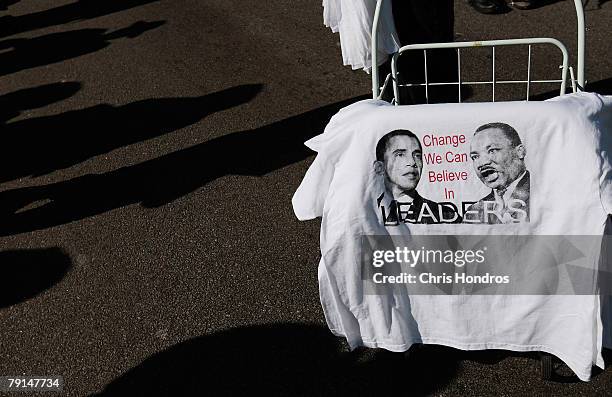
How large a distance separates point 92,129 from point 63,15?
465 centimetres

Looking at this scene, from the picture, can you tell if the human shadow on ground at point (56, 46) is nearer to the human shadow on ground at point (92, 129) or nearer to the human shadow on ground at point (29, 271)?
the human shadow on ground at point (92, 129)

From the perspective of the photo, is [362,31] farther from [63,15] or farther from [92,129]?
[63,15]

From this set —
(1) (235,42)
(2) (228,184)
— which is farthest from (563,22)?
(2) (228,184)

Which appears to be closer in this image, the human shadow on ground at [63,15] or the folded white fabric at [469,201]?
the folded white fabric at [469,201]

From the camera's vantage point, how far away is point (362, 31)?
521 cm

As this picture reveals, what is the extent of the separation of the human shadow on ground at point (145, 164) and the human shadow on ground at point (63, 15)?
4.05 metres

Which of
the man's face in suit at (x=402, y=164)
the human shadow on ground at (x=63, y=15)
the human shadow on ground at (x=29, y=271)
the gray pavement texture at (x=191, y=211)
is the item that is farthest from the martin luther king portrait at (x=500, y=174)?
the human shadow on ground at (x=63, y=15)

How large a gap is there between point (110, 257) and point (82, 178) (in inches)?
49.5

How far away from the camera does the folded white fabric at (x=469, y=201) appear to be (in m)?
2.70

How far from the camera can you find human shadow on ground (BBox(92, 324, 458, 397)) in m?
3.40

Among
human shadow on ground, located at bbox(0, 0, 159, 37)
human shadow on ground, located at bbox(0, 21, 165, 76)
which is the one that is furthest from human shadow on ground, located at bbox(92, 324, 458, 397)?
human shadow on ground, located at bbox(0, 0, 159, 37)

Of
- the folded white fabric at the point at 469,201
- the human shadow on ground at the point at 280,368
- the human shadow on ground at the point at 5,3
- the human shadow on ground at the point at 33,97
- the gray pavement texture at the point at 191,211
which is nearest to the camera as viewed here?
the folded white fabric at the point at 469,201

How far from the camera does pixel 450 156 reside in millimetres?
2893

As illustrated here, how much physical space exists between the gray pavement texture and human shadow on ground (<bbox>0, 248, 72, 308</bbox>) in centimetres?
1
